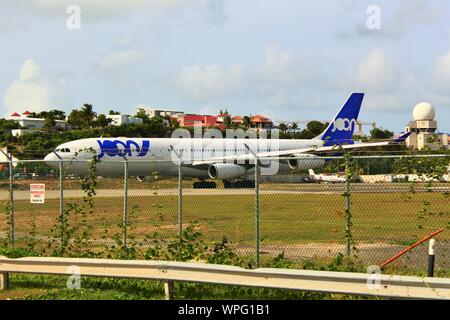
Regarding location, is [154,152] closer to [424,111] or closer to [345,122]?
[345,122]

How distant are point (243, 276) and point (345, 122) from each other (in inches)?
1975

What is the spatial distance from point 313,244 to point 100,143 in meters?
27.9

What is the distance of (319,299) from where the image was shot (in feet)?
31.2

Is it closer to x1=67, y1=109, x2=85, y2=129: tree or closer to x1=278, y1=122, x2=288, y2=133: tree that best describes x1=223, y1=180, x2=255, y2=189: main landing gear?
x1=67, y1=109, x2=85, y2=129: tree

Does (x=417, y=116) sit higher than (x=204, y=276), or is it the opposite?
(x=417, y=116)

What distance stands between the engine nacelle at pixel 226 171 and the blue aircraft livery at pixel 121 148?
4.42 metres

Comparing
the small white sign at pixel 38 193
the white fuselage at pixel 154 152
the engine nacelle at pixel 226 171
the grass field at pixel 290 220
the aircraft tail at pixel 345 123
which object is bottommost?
the grass field at pixel 290 220

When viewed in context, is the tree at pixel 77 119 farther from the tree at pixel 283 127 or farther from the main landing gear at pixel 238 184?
the main landing gear at pixel 238 184

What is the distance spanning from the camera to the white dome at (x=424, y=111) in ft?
315

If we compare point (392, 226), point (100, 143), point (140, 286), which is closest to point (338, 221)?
point (392, 226)

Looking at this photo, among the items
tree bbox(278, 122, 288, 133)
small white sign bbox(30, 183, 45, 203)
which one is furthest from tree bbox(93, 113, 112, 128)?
small white sign bbox(30, 183, 45, 203)

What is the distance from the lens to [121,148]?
42344 mm

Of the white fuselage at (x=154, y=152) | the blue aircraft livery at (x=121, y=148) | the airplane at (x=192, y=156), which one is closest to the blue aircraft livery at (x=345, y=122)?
the airplane at (x=192, y=156)
